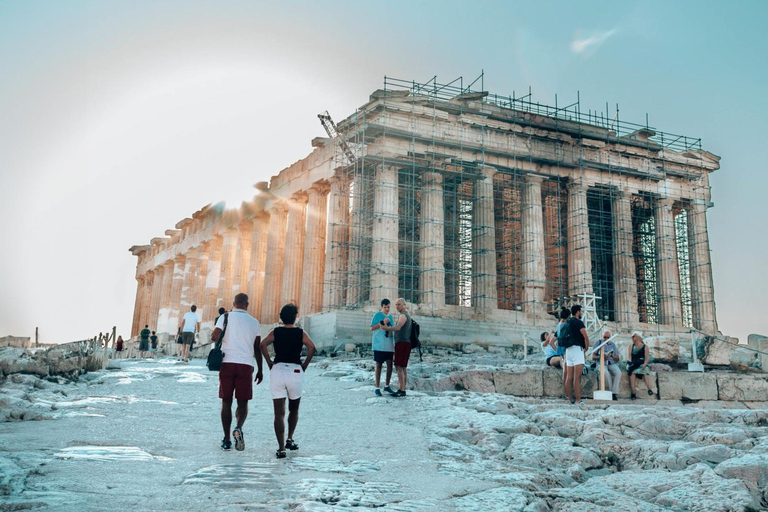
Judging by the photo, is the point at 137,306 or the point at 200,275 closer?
the point at 200,275

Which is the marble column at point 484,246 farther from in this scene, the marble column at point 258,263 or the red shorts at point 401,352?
the red shorts at point 401,352

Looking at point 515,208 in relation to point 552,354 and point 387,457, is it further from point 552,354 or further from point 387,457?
point 387,457

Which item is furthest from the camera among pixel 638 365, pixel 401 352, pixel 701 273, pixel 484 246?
pixel 701 273

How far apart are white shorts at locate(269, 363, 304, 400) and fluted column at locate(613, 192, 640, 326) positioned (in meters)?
30.3

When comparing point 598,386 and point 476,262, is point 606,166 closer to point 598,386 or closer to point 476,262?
point 476,262

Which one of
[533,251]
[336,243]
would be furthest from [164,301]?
[533,251]

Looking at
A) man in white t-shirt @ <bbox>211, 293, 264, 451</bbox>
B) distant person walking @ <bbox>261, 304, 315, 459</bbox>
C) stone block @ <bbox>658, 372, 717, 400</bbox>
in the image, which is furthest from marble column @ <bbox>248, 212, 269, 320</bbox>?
distant person walking @ <bbox>261, 304, 315, 459</bbox>

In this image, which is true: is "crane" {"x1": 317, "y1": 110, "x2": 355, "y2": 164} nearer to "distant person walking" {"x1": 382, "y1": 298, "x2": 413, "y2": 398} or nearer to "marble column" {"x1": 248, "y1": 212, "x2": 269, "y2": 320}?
"marble column" {"x1": 248, "y1": 212, "x2": 269, "y2": 320}

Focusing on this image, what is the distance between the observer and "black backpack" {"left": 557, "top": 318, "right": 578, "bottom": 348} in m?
12.1

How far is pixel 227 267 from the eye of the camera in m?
43.4

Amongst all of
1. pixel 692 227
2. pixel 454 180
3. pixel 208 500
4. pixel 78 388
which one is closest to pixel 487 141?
pixel 454 180

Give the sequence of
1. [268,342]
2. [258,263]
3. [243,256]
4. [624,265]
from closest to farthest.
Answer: [268,342]
[624,265]
[258,263]
[243,256]

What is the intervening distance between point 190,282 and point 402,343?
39.3 metres

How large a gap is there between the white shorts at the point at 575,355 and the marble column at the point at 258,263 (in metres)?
29.0
